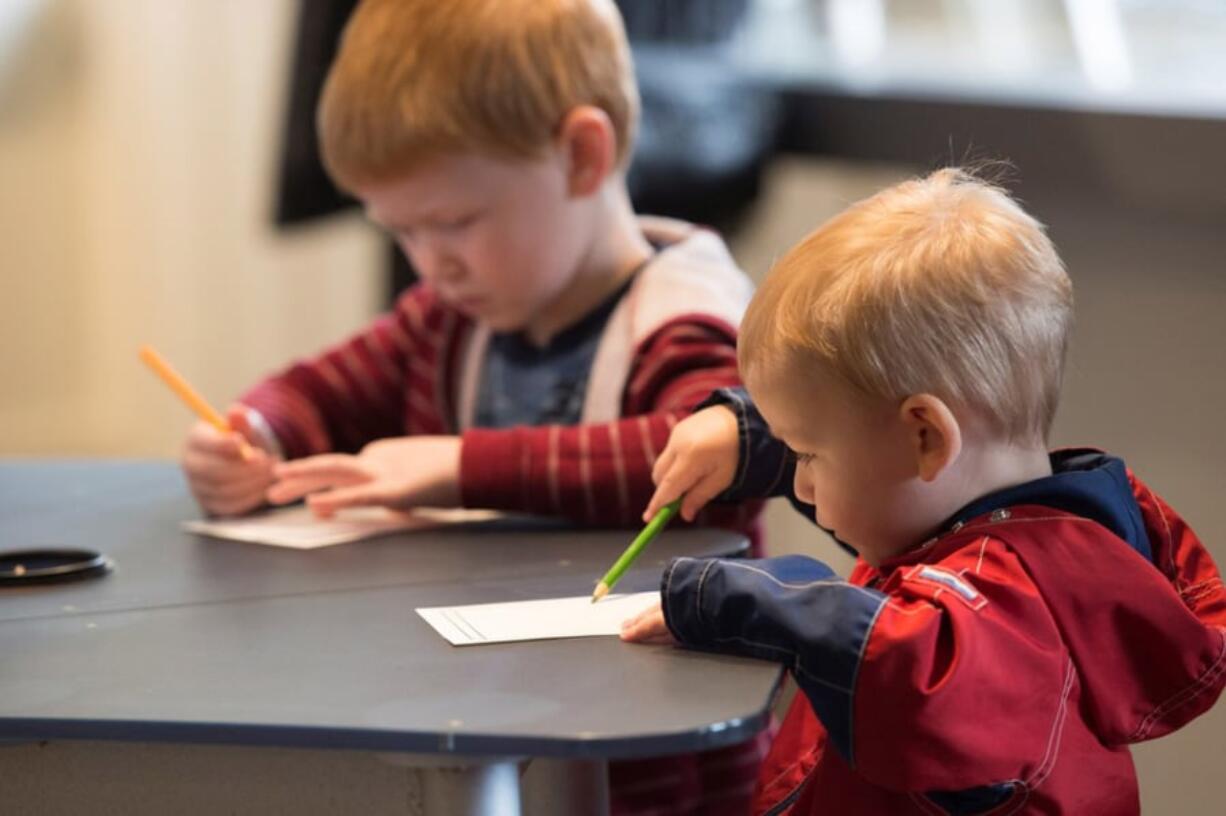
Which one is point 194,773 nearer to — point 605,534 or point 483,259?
point 605,534

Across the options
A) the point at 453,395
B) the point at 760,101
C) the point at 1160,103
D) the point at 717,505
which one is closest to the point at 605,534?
the point at 717,505

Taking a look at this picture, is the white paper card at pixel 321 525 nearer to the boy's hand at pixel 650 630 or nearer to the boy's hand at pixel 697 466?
the boy's hand at pixel 697 466

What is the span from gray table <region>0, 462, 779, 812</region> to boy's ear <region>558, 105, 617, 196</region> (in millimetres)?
356

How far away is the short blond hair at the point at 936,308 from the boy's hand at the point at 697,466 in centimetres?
17

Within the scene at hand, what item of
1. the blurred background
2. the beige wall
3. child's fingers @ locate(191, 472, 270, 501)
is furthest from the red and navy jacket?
the beige wall

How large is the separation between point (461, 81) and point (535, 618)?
0.59 m

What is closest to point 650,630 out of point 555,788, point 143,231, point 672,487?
point 555,788

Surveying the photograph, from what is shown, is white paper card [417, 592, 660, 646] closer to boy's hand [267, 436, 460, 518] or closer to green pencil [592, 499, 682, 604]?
green pencil [592, 499, 682, 604]

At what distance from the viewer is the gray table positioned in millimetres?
801

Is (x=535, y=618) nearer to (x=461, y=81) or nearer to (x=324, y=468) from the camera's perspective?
(x=324, y=468)

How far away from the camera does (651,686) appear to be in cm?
85

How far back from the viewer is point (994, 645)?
0.87m

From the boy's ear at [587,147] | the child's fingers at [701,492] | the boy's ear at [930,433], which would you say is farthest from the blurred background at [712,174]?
the boy's ear at [930,433]

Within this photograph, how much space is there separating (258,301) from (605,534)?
244cm
